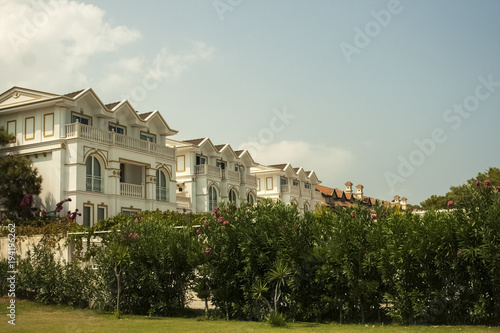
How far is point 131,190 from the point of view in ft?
122

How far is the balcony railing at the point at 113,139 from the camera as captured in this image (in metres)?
33.5

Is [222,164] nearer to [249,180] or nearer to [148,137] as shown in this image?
[249,180]

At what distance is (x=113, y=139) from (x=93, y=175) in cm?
262

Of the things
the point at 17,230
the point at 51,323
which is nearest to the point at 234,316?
the point at 51,323

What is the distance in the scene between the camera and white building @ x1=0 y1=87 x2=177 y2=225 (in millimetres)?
33250

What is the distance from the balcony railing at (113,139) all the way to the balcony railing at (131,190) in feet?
7.79

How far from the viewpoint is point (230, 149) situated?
53.8 meters

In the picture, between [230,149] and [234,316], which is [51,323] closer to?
[234,316]

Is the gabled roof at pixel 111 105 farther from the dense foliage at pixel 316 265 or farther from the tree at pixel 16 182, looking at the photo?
the dense foliage at pixel 316 265

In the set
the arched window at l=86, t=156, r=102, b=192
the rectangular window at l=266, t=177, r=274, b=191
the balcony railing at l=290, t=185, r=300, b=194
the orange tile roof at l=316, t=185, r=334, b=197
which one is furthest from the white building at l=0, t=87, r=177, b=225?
the orange tile roof at l=316, t=185, r=334, b=197

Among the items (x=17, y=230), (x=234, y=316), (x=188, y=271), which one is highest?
(x=17, y=230)

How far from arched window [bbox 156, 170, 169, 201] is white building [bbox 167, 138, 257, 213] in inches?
201

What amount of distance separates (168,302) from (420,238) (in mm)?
7484

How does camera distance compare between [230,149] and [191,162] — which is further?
[230,149]
